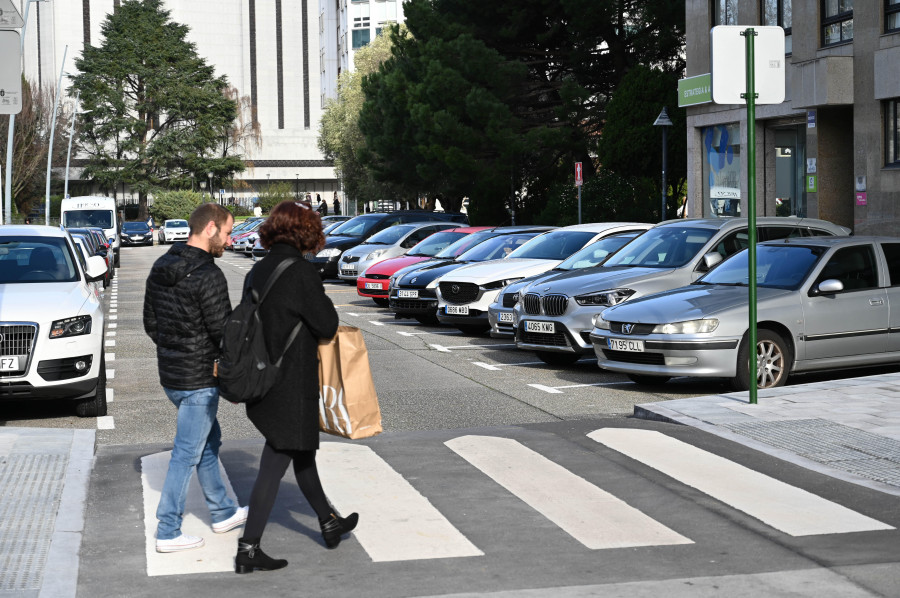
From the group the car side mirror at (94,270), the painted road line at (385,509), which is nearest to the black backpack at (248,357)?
the painted road line at (385,509)

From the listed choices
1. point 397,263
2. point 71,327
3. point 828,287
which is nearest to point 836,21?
point 397,263

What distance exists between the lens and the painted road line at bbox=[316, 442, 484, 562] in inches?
245

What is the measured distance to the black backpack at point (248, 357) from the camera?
5.67 metres

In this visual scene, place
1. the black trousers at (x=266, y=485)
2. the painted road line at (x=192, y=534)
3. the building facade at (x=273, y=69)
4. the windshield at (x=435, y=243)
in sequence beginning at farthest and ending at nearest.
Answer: the building facade at (x=273, y=69), the windshield at (x=435, y=243), the painted road line at (x=192, y=534), the black trousers at (x=266, y=485)

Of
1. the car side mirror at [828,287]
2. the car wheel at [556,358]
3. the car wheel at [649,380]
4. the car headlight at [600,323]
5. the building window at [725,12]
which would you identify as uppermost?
the building window at [725,12]

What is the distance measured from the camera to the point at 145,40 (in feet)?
292

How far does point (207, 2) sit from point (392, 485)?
121306 millimetres

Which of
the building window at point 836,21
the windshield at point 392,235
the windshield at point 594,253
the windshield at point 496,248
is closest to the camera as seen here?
the windshield at point 594,253

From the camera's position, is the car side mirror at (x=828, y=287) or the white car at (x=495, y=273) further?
the white car at (x=495, y=273)

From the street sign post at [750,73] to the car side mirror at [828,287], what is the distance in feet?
6.06

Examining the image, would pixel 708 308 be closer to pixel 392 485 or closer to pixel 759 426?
pixel 759 426

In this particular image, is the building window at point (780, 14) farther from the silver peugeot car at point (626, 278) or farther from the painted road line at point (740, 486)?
the painted road line at point (740, 486)

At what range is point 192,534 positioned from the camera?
6.56 metres

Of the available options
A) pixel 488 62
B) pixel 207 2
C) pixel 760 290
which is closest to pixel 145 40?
pixel 207 2
